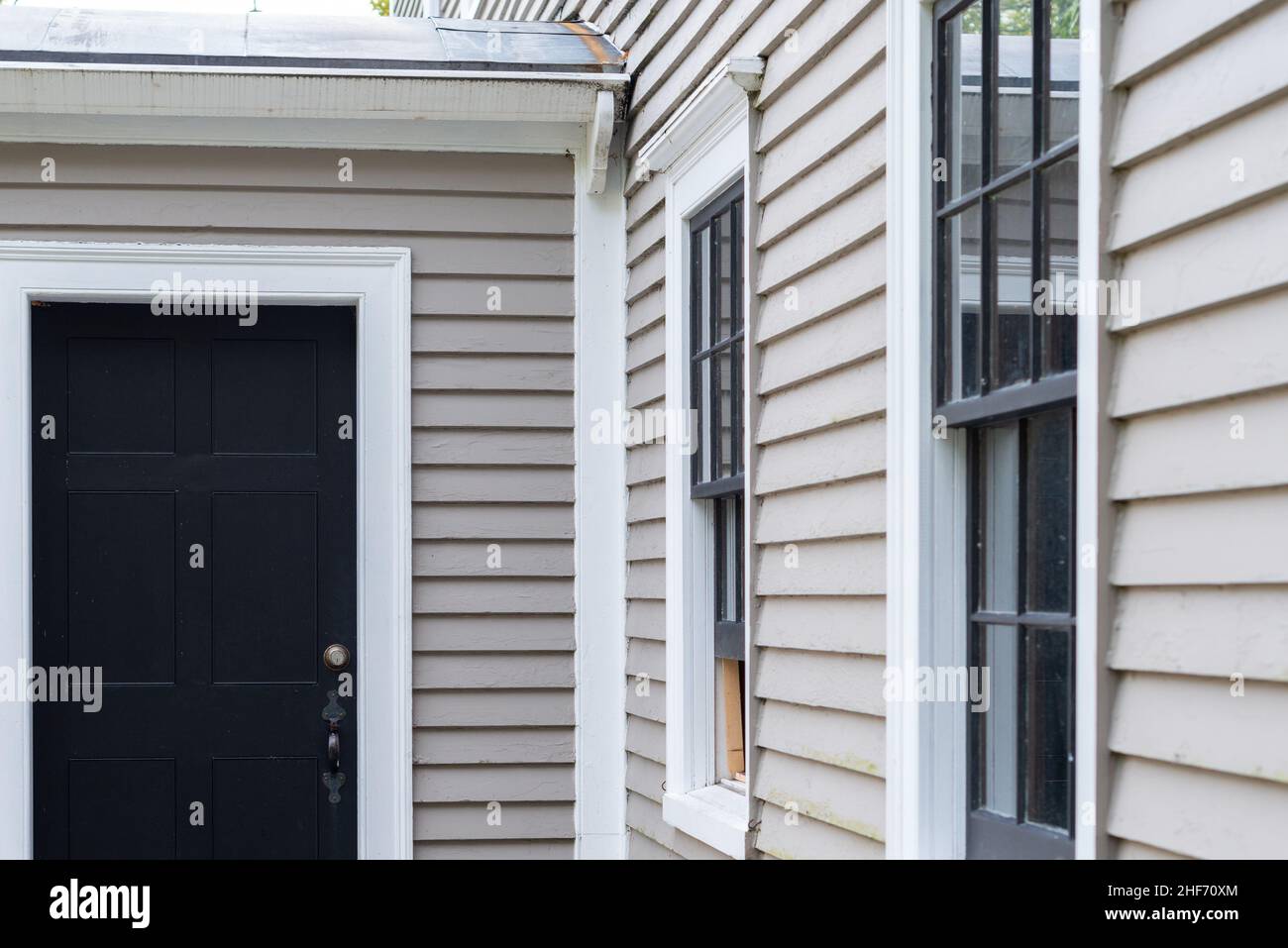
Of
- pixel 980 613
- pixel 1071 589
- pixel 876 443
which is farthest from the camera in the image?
pixel 876 443

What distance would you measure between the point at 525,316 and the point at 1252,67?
3527 millimetres

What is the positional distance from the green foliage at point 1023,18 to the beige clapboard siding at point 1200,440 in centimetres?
28

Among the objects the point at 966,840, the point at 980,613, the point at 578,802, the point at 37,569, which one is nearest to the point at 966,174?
the point at 980,613

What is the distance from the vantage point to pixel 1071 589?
2633mm

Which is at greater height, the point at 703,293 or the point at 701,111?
the point at 701,111

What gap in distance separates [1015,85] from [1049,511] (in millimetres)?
767

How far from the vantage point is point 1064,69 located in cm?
267

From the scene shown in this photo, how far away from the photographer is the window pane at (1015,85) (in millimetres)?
2811

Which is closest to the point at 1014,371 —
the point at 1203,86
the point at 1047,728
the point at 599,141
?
the point at 1047,728

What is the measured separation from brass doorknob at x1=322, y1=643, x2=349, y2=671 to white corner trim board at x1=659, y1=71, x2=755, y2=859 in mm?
1226

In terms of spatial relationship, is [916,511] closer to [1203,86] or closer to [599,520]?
[1203,86]

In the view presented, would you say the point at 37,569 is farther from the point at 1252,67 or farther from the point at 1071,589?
the point at 1252,67

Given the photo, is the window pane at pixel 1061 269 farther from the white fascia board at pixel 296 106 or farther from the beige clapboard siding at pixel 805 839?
the white fascia board at pixel 296 106

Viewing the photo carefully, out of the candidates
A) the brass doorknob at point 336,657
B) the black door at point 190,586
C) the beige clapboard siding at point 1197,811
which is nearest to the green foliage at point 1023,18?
the beige clapboard siding at point 1197,811
